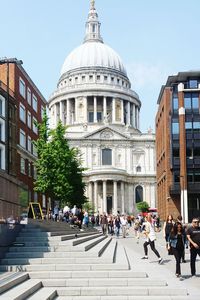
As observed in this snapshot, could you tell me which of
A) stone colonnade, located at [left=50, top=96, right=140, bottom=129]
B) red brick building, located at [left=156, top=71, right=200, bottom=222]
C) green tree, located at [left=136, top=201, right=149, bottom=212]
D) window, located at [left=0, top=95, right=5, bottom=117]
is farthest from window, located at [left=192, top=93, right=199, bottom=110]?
stone colonnade, located at [left=50, top=96, right=140, bottom=129]

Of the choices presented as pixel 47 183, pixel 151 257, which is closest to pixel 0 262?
pixel 151 257

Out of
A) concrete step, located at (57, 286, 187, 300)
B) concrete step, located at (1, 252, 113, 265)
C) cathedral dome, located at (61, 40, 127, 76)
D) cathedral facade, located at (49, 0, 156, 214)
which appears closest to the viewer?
concrete step, located at (57, 286, 187, 300)

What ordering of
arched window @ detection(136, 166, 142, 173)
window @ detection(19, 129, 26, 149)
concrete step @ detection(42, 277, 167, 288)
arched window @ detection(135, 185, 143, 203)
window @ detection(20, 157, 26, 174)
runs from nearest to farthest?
concrete step @ detection(42, 277, 167, 288) → window @ detection(19, 129, 26, 149) → window @ detection(20, 157, 26, 174) → arched window @ detection(135, 185, 143, 203) → arched window @ detection(136, 166, 142, 173)

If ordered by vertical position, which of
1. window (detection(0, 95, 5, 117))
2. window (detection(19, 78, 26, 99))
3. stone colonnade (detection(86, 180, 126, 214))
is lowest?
stone colonnade (detection(86, 180, 126, 214))

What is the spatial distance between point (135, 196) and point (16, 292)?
103 m

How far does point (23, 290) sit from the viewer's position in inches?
497

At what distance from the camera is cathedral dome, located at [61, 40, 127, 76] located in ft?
456

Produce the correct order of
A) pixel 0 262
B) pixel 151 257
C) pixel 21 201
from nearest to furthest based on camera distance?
1. pixel 0 262
2. pixel 21 201
3. pixel 151 257

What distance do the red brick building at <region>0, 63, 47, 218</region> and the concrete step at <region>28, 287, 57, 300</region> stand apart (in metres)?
35.1

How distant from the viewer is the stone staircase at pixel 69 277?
13.4m

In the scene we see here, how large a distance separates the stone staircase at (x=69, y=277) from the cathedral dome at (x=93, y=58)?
401 feet

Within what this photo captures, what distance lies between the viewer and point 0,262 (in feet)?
55.9

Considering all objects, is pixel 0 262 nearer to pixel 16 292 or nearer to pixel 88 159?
pixel 16 292

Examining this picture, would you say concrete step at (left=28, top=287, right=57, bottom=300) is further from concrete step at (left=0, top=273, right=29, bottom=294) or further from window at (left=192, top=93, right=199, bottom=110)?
window at (left=192, top=93, right=199, bottom=110)
